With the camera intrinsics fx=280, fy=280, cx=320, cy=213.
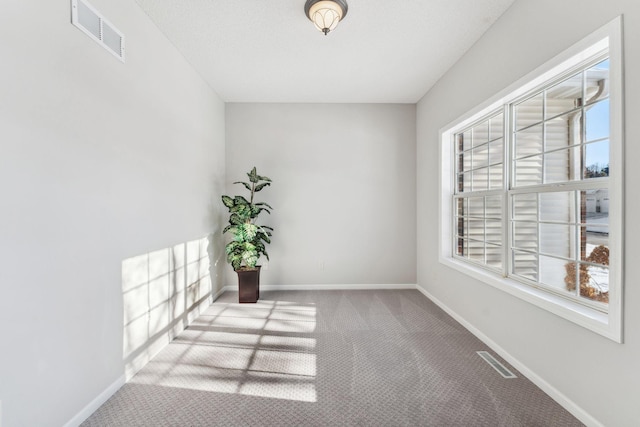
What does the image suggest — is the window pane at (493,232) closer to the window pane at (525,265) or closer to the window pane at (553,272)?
the window pane at (525,265)

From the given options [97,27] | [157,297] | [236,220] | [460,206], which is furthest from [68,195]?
[460,206]

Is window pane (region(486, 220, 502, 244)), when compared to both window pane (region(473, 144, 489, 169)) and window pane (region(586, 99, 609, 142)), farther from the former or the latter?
window pane (region(586, 99, 609, 142))

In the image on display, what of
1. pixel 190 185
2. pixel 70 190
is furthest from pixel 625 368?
pixel 190 185

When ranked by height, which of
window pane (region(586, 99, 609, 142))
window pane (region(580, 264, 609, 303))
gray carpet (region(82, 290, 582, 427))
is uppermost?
window pane (region(586, 99, 609, 142))

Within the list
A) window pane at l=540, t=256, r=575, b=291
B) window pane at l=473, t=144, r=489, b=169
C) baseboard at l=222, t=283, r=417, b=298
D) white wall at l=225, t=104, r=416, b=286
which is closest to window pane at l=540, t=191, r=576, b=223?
window pane at l=540, t=256, r=575, b=291

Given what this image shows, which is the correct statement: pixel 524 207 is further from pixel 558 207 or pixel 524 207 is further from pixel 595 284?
pixel 595 284

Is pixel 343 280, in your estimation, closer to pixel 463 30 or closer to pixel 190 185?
pixel 190 185

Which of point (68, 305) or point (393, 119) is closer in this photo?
point (68, 305)

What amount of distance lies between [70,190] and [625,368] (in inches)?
121

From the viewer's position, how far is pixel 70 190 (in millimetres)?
1572

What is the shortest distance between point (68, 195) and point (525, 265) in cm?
325

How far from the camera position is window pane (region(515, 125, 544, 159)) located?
7.35 ft

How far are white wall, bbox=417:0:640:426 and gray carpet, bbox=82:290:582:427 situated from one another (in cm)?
22

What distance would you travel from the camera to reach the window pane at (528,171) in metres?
2.23
